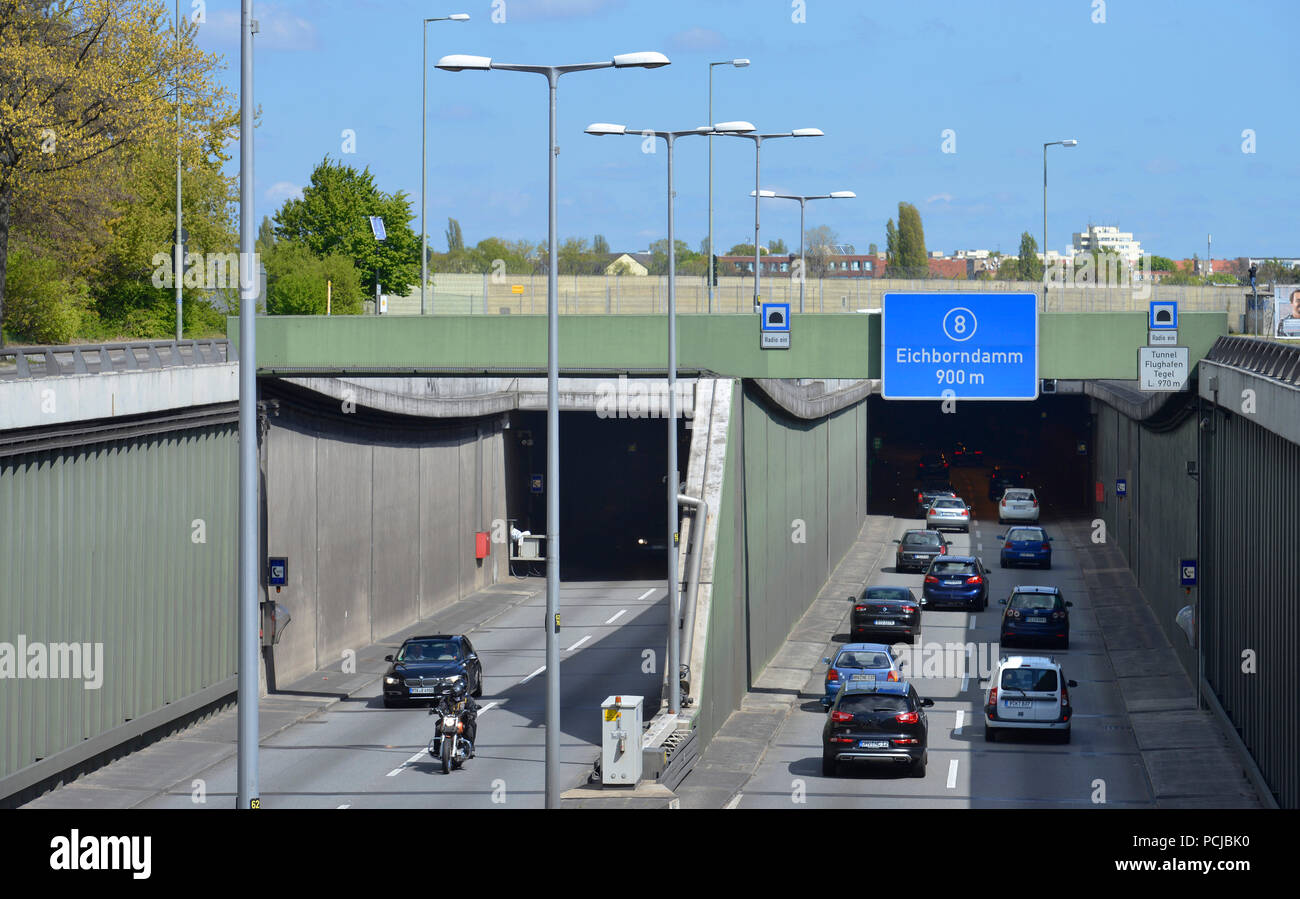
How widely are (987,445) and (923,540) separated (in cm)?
3731

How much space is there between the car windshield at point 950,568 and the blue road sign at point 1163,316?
17616 mm

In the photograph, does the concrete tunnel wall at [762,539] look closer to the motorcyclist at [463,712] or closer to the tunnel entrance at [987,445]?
the motorcyclist at [463,712]

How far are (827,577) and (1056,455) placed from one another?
122 ft

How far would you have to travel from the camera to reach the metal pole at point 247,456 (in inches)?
513

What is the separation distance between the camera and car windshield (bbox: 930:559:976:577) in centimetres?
4581

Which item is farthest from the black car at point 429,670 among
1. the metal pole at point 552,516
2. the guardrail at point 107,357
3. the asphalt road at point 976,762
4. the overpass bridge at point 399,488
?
the metal pole at point 552,516

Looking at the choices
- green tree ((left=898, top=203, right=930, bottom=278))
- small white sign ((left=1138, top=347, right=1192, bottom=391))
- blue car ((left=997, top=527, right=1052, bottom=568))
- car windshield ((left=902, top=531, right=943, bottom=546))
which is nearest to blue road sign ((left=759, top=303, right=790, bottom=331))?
small white sign ((left=1138, top=347, right=1192, bottom=391))

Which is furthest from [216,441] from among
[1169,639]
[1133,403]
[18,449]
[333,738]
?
[1133,403]

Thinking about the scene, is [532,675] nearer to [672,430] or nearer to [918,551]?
[672,430]

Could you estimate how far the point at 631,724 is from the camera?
891 inches

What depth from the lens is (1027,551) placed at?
54719 mm

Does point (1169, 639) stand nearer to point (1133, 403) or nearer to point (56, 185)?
point (1133, 403)

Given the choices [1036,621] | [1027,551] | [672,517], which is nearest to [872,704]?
[672,517]

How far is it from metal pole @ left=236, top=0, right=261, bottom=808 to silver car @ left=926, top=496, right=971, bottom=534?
172ft
